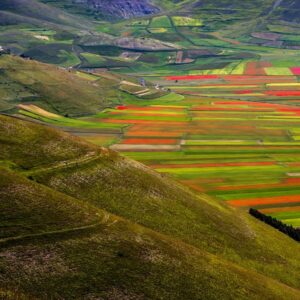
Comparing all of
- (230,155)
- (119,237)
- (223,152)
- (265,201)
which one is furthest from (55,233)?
(223,152)

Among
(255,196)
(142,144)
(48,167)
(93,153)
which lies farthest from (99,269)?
(142,144)

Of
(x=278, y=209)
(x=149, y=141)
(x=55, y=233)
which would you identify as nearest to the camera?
(x=55, y=233)

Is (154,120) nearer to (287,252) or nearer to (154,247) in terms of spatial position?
(287,252)

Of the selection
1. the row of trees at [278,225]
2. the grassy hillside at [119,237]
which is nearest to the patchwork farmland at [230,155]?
the row of trees at [278,225]

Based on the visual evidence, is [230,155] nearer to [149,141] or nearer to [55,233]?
[149,141]

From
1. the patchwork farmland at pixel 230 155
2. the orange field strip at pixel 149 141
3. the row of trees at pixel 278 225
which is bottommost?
the orange field strip at pixel 149 141

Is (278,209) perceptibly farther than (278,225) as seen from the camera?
Yes

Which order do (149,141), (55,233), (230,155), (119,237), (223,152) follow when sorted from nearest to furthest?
(55,233), (119,237), (230,155), (223,152), (149,141)

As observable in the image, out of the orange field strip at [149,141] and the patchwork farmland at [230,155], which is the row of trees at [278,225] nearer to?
the patchwork farmland at [230,155]
